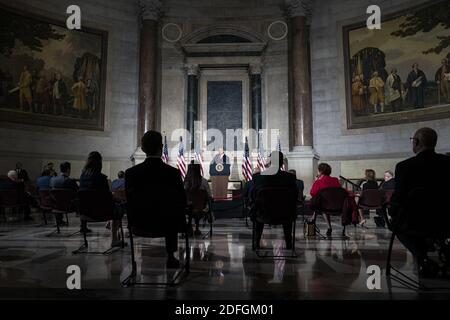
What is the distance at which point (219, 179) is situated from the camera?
38.4 feet

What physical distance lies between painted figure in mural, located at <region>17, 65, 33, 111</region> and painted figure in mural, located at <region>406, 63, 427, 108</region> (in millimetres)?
13342

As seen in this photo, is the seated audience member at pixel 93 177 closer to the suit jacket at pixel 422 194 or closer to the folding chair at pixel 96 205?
the folding chair at pixel 96 205

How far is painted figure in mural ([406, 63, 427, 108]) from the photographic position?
1245cm

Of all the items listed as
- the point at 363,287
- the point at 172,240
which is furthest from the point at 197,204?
the point at 363,287

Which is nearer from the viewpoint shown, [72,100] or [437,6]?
[437,6]

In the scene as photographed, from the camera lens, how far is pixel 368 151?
13.3 m

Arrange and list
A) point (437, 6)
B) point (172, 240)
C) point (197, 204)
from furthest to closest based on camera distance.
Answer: point (437, 6) → point (197, 204) → point (172, 240)

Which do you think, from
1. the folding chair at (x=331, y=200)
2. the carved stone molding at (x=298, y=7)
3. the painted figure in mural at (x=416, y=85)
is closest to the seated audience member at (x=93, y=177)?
the folding chair at (x=331, y=200)

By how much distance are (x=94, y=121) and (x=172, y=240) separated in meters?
11.4

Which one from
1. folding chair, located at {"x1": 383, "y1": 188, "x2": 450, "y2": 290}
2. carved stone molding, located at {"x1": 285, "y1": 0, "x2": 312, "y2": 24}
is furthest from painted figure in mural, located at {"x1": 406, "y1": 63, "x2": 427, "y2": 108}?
folding chair, located at {"x1": 383, "y1": 188, "x2": 450, "y2": 290}

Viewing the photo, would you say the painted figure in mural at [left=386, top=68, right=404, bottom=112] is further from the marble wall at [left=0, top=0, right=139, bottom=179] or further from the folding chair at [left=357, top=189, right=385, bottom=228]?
the marble wall at [left=0, top=0, right=139, bottom=179]

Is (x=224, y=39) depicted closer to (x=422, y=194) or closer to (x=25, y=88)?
(x=25, y=88)

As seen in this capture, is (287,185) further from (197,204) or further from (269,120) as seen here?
(269,120)

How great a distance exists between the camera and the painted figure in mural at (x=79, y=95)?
13.8 meters
